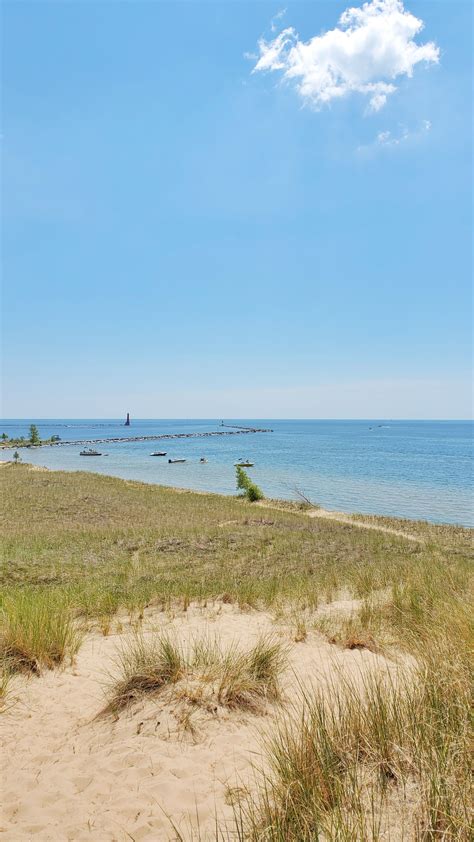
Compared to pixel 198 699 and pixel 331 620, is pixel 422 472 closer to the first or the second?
pixel 331 620

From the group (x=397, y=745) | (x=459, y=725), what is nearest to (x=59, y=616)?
(x=397, y=745)

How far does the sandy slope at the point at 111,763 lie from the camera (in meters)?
3.31

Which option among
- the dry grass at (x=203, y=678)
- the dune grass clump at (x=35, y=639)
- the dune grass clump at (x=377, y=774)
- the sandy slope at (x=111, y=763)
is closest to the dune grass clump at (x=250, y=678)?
the dry grass at (x=203, y=678)

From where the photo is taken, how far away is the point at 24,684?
5.22 meters

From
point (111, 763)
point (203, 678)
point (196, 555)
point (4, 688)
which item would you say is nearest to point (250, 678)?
point (203, 678)

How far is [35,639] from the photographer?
586 cm

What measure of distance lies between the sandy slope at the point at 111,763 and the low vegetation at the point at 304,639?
0.93ft

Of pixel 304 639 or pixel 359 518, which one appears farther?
pixel 359 518

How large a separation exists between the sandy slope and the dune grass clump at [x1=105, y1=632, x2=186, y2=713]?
0.18m

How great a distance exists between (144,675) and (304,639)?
3.05m

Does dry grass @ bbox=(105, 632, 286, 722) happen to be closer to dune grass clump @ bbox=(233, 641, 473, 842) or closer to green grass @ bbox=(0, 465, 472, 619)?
dune grass clump @ bbox=(233, 641, 473, 842)

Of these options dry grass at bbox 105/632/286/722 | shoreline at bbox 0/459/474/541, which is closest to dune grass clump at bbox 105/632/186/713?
dry grass at bbox 105/632/286/722

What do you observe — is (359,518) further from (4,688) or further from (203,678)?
(4,688)

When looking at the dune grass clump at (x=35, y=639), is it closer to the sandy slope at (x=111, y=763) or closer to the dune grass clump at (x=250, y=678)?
the sandy slope at (x=111, y=763)
